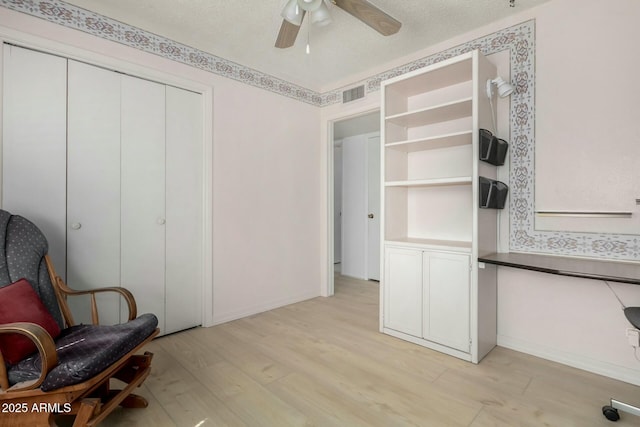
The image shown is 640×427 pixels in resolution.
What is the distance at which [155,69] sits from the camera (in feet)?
8.35

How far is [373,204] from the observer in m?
4.75

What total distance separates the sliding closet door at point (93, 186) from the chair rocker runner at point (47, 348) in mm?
411

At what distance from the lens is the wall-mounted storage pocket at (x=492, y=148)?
7.13 ft

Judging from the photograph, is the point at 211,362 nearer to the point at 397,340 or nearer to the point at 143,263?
the point at 143,263

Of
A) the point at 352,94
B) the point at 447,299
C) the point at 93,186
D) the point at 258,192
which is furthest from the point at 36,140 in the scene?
the point at 447,299

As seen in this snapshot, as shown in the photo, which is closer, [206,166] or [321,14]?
[321,14]

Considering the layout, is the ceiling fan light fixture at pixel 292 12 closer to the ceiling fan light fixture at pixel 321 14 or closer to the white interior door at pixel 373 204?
the ceiling fan light fixture at pixel 321 14

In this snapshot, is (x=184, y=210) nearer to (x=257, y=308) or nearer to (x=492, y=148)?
(x=257, y=308)

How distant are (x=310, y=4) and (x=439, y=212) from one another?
1950 millimetres

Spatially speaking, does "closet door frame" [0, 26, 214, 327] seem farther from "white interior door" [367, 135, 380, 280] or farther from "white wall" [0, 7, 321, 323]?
"white interior door" [367, 135, 380, 280]

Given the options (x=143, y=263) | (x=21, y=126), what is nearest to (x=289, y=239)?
(x=143, y=263)

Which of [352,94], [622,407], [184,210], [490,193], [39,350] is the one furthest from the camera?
[352,94]

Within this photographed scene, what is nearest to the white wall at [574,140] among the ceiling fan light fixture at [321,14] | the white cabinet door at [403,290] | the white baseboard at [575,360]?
the white baseboard at [575,360]

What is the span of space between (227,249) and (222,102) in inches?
55.4
